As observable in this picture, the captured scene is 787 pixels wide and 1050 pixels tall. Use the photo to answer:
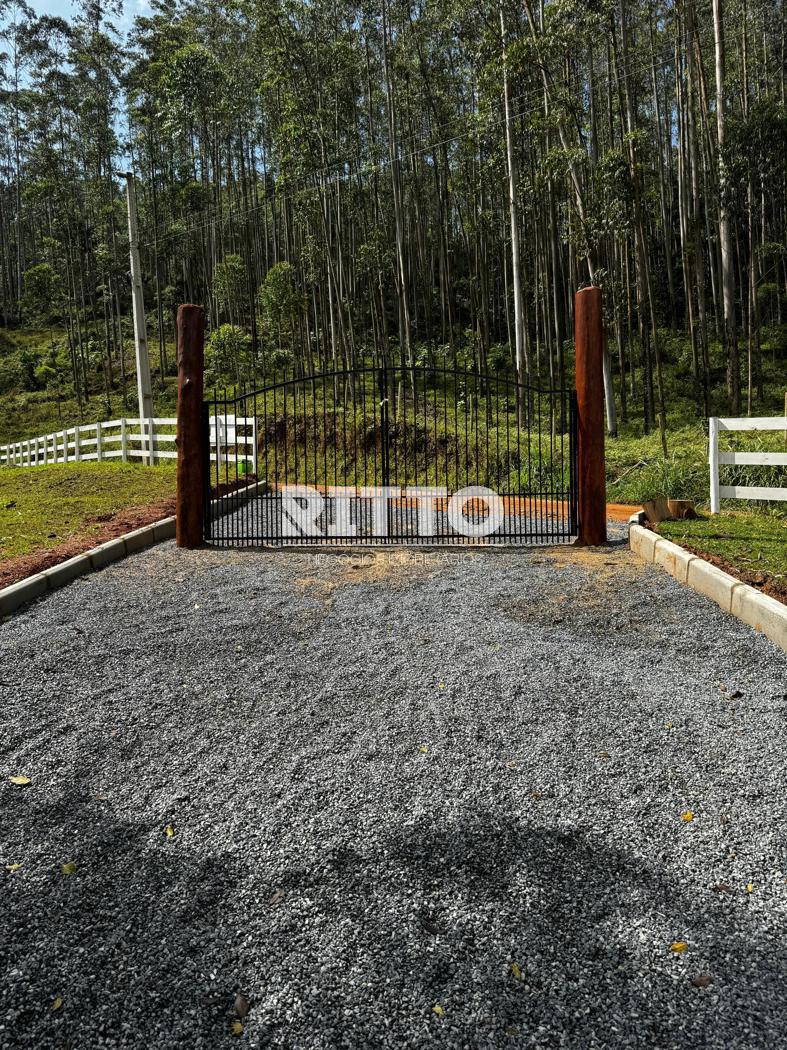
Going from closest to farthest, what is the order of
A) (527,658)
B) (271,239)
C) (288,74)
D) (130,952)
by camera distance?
(130,952)
(527,658)
(288,74)
(271,239)

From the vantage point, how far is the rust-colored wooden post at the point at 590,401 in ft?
22.1

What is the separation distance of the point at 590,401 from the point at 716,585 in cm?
240

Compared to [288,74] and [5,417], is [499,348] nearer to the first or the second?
[288,74]

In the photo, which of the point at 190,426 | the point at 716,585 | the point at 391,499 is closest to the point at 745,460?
the point at 716,585

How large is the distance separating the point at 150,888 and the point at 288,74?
74.3 feet

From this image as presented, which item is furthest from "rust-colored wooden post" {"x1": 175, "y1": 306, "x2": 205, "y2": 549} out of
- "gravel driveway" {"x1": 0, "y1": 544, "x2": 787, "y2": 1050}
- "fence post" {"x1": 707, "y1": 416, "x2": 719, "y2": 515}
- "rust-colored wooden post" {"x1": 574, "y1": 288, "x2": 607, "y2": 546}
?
"fence post" {"x1": 707, "y1": 416, "x2": 719, "y2": 515}

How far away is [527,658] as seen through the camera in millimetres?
3967

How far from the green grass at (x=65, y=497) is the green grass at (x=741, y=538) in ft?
18.8

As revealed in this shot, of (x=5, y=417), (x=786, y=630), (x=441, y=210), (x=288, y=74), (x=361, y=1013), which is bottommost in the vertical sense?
(x=361, y=1013)

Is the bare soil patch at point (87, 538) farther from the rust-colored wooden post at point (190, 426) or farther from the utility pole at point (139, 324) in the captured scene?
the utility pole at point (139, 324)

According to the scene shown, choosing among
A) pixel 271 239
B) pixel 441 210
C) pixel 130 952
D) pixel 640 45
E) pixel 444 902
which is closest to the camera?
pixel 130 952

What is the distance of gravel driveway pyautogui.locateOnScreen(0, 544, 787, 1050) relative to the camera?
1713 millimetres

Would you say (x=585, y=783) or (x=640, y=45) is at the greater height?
(x=640, y=45)

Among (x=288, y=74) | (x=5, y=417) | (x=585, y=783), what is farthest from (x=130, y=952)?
(x=5, y=417)
